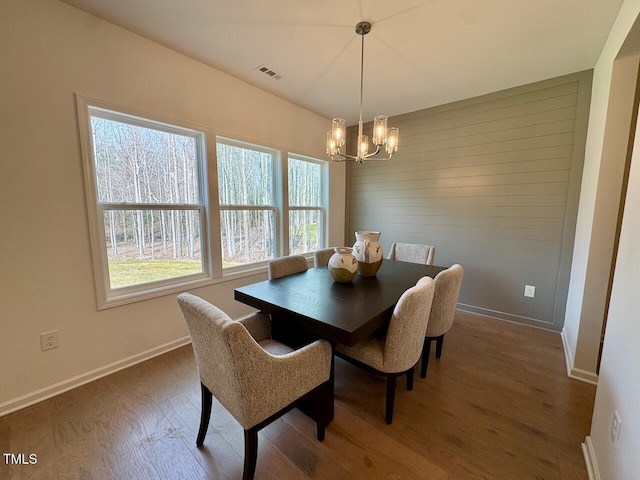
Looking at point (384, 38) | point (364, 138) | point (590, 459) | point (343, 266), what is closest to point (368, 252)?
point (343, 266)

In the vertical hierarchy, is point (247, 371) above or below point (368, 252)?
below

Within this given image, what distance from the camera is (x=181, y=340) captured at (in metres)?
2.42

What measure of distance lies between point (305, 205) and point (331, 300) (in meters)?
2.35

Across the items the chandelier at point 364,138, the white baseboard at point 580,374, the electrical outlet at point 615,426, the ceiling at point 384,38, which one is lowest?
the white baseboard at point 580,374

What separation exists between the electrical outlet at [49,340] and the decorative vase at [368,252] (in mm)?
2248

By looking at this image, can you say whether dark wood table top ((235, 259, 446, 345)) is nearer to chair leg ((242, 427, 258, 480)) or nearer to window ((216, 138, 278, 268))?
chair leg ((242, 427, 258, 480))

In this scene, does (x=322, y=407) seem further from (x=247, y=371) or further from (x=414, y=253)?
(x=414, y=253)

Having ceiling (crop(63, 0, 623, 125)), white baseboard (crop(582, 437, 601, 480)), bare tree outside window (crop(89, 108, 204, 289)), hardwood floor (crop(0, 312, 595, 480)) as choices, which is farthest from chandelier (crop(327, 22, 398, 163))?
white baseboard (crop(582, 437, 601, 480))

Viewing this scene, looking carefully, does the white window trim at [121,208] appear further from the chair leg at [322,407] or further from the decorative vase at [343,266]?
the chair leg at [322,407]

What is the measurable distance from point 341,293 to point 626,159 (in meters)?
2.21

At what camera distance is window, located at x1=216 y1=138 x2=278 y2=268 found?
2738 millimetres

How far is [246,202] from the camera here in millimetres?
2947

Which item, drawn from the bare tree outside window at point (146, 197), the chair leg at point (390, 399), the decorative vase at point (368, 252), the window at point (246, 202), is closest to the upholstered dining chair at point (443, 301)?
the decorative vase at point (368, 252)

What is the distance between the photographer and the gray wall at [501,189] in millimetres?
2584
